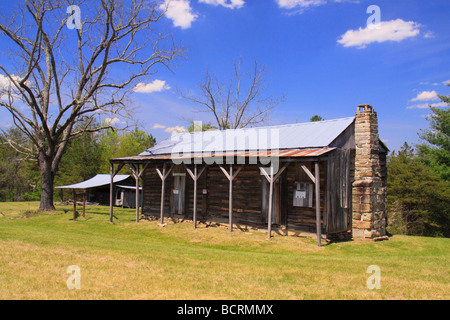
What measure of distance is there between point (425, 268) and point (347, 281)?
3269 millimetres

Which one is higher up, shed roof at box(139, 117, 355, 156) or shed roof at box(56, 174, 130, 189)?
shed roof at box(139, 117, 355, 156)

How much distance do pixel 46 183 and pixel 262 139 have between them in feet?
52.0

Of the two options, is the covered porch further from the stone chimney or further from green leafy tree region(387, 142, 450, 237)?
green leafy tree region(387, 142, 450, 237)

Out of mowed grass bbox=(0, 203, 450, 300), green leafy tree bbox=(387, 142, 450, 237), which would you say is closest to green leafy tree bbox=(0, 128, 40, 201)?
mowed grass bbox=(0, 203, 450, 300)

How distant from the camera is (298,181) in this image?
14844 millimetres

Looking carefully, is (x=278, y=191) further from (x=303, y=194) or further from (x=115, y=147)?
(x=115, y=147)

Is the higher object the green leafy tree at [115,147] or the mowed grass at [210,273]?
the green leafy tree at [115,147]

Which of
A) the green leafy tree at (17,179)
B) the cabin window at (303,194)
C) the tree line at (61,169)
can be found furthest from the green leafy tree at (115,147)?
the cabin window at (303,194)

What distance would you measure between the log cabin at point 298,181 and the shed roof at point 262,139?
0.22ft

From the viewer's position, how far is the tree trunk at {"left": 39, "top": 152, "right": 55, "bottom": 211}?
77.3 ft

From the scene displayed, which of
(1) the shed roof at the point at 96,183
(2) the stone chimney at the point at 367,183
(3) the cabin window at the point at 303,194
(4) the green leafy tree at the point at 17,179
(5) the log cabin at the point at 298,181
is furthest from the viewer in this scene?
(4) the green leafy tree at the point at 17,179

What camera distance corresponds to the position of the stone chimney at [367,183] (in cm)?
1545

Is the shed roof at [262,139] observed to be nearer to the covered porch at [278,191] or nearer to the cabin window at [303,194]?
the covered porch at [278,191]

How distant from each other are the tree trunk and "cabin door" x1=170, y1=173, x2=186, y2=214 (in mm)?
9962
